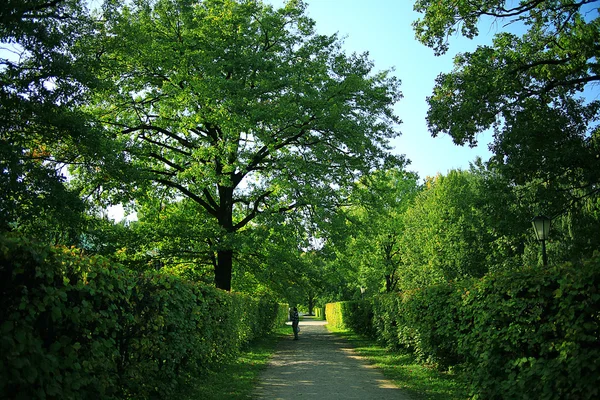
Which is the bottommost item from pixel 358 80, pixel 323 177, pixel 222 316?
pixel 222 316

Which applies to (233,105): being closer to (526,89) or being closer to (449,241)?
(526,89)

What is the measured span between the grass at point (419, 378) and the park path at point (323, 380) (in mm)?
272

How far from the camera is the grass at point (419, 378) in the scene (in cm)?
859

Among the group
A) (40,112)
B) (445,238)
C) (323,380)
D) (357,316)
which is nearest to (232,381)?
(323,380)

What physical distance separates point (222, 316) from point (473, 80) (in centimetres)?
1006

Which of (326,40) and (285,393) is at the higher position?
(326,40)

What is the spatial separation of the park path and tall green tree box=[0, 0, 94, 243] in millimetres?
6954

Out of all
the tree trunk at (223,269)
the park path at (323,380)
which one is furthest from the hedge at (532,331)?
the tree trunk at (223,269)

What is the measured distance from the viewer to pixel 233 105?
16984 millimetres

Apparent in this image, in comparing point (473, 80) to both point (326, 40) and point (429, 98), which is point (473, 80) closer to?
point (429, 98)

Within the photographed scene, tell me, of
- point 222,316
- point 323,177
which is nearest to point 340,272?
point 323,177

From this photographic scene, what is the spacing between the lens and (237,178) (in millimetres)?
21406

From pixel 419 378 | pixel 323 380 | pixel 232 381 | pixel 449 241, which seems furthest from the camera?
pixel 449 241

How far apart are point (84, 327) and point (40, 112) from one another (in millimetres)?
9937
